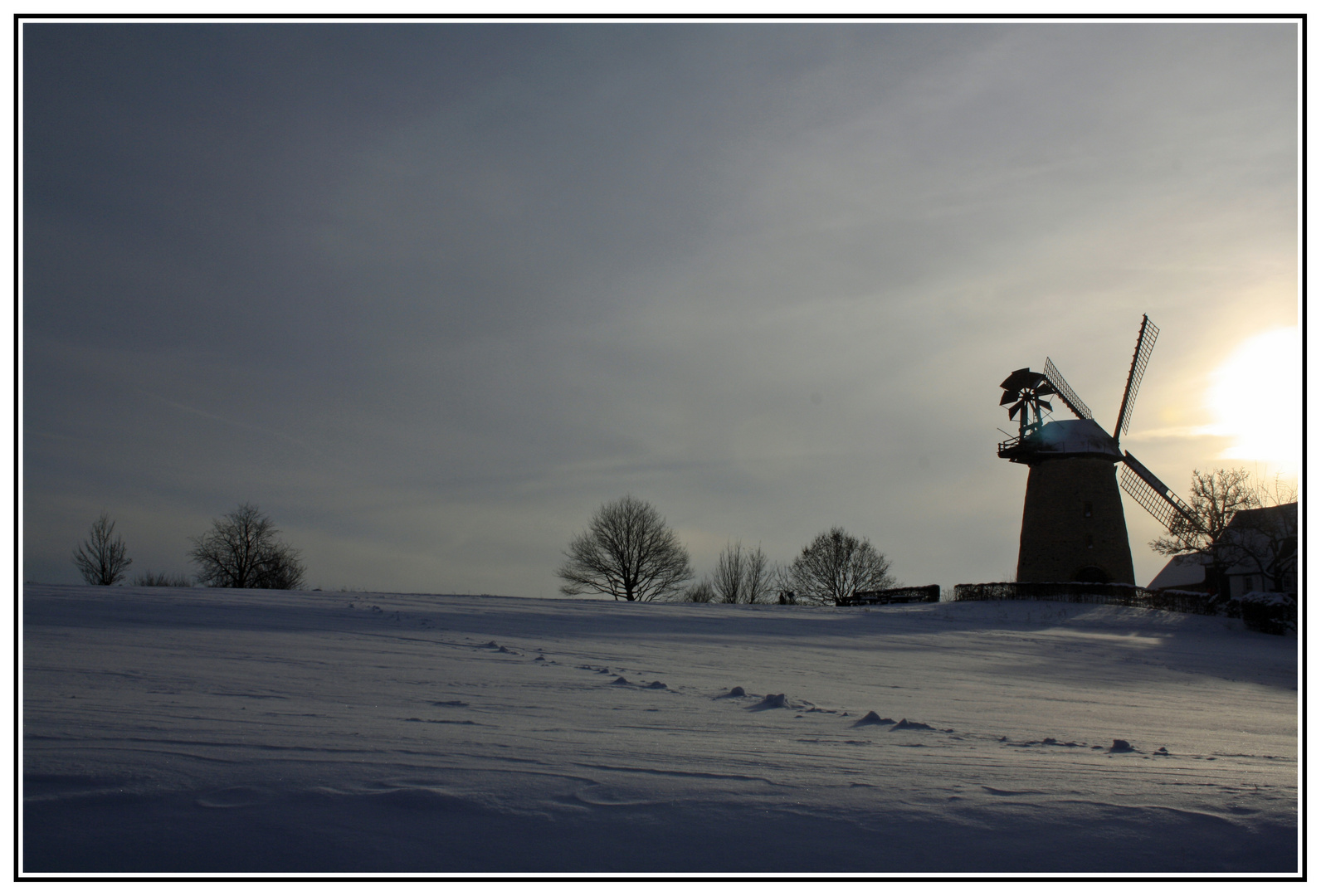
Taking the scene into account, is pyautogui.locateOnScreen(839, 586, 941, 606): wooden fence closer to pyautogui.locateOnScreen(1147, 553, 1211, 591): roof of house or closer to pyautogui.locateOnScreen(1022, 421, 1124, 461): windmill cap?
pyautogui.locateOnScreen(1022, 421, 1124, 461): windmill cap

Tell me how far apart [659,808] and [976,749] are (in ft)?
8.55

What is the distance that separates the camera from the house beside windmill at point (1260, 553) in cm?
3156

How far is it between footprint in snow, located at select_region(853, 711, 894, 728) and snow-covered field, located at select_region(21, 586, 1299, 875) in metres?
0.04

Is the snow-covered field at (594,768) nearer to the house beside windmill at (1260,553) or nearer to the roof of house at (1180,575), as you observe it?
the house beside windmill at (1260,553)

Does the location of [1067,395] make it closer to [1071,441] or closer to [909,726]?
[1071,441]

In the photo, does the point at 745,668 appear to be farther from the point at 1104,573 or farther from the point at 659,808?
the point at 1104,573

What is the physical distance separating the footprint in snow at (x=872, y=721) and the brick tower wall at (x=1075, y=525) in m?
31.3

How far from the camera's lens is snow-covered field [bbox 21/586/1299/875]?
2883 mm

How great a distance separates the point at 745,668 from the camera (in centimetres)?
1017

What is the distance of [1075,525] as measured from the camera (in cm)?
3366

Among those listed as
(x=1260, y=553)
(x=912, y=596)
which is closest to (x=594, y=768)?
(x=912, y=596)

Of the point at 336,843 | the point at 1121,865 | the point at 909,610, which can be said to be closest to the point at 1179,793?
the point at 1121,865

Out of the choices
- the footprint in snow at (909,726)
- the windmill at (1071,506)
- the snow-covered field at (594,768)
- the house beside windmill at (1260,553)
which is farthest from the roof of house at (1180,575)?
the footprint in snow at (909,726)

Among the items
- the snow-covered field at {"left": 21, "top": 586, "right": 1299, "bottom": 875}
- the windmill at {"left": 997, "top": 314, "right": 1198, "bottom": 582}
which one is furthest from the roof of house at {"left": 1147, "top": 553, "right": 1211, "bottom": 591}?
the snow-covered field at {"left": 21, "top": 586, "right": 1299, "bottom": 875}
